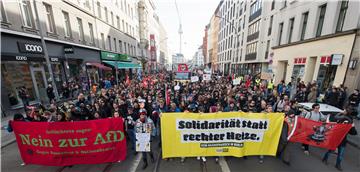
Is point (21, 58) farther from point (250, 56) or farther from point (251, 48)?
point (251, 48)

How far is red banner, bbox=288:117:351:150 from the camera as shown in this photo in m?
4.44

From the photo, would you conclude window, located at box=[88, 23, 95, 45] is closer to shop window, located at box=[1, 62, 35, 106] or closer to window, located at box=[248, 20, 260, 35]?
shop window, located at box=[1, 62, 35, 106]

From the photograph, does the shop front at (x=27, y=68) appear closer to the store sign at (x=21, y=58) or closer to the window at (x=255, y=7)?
the store sign at (x=21, y=58)

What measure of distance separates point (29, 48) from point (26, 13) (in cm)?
270

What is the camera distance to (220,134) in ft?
15.1

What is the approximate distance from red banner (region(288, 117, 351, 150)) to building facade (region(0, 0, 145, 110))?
13.4 meters

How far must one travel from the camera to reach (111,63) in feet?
67.3

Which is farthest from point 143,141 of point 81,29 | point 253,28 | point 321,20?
point 253,28

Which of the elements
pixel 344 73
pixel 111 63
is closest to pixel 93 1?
pixel 111 63

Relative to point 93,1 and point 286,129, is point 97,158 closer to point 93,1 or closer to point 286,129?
point 286,129

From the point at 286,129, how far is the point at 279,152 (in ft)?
3.19

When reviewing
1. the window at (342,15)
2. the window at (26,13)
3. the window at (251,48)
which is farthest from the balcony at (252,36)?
the window at (26,13)

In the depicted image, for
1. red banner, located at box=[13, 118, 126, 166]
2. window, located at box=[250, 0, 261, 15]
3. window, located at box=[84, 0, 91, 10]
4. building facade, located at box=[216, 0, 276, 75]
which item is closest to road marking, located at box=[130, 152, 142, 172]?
red banner, located at box=[13, 118, 126, 166]

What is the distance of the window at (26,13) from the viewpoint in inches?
396
